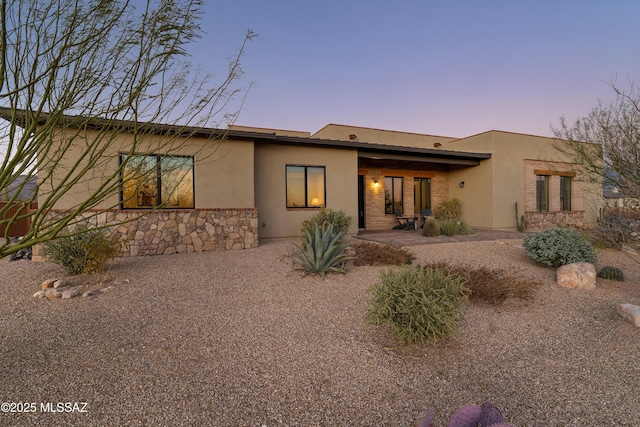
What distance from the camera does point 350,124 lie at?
14.5 m

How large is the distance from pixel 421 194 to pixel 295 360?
39.8 feet

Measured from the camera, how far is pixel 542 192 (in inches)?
505

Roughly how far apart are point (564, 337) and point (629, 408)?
119 cm

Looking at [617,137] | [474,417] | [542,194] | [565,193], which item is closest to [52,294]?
[474,417]

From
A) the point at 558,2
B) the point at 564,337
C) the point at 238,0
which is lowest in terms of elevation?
the point at 564,337

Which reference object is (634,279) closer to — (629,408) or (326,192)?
(629,408)

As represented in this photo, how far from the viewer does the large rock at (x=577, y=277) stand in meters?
4.51

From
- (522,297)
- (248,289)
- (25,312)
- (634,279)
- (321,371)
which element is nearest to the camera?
(321,371)

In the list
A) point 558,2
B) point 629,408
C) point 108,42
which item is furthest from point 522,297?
point 558,2

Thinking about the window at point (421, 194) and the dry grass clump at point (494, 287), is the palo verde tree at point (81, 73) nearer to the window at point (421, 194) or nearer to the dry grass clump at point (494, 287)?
the dry grass clump at point (494, 287)

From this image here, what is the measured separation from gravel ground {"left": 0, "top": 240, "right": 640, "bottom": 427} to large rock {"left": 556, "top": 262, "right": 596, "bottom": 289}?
0.22 metres

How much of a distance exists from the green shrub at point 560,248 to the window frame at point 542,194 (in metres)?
8.57

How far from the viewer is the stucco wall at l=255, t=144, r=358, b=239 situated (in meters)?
8.89

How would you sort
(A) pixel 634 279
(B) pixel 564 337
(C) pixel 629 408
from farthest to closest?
(A) pixel 634 279 → (B) pixel 564 337 → (C) pixel 629 408
